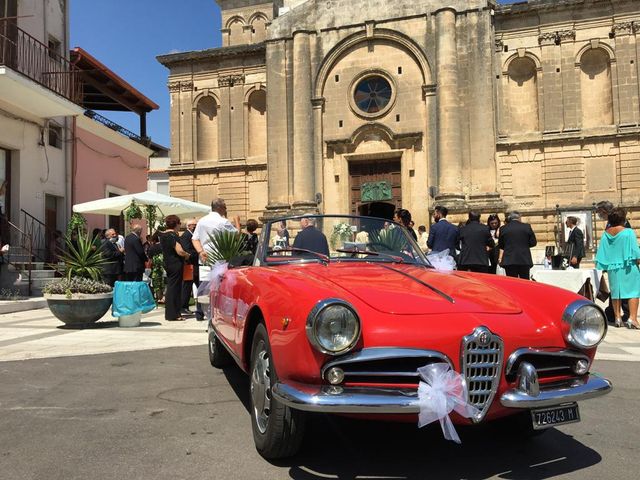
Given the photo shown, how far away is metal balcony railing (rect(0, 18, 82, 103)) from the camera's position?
13852 mm

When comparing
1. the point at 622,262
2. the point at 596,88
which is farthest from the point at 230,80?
the point at 622,262

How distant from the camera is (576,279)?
914cm

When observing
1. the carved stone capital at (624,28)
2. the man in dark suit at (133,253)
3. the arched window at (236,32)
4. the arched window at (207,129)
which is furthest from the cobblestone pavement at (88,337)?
the arched window at (236,32)

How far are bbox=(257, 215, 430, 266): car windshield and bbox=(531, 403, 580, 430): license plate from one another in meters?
1.66

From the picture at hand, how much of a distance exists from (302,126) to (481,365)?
23513 mm

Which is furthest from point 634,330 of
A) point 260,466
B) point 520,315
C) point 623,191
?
point 623,191

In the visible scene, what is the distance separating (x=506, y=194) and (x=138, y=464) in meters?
23.3

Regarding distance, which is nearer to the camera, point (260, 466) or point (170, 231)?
point (260, 466)

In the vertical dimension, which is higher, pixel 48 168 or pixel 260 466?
pixel 48 168

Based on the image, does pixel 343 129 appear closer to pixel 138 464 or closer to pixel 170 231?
pixel 170 231

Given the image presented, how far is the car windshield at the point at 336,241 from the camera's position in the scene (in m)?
4.09

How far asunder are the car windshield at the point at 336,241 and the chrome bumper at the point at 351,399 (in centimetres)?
152

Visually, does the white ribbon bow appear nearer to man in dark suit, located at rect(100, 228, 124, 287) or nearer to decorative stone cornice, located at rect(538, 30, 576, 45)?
man in dark suit, located at rect(100, 228, 124, 287)

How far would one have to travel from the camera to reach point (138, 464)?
9.65 feet
